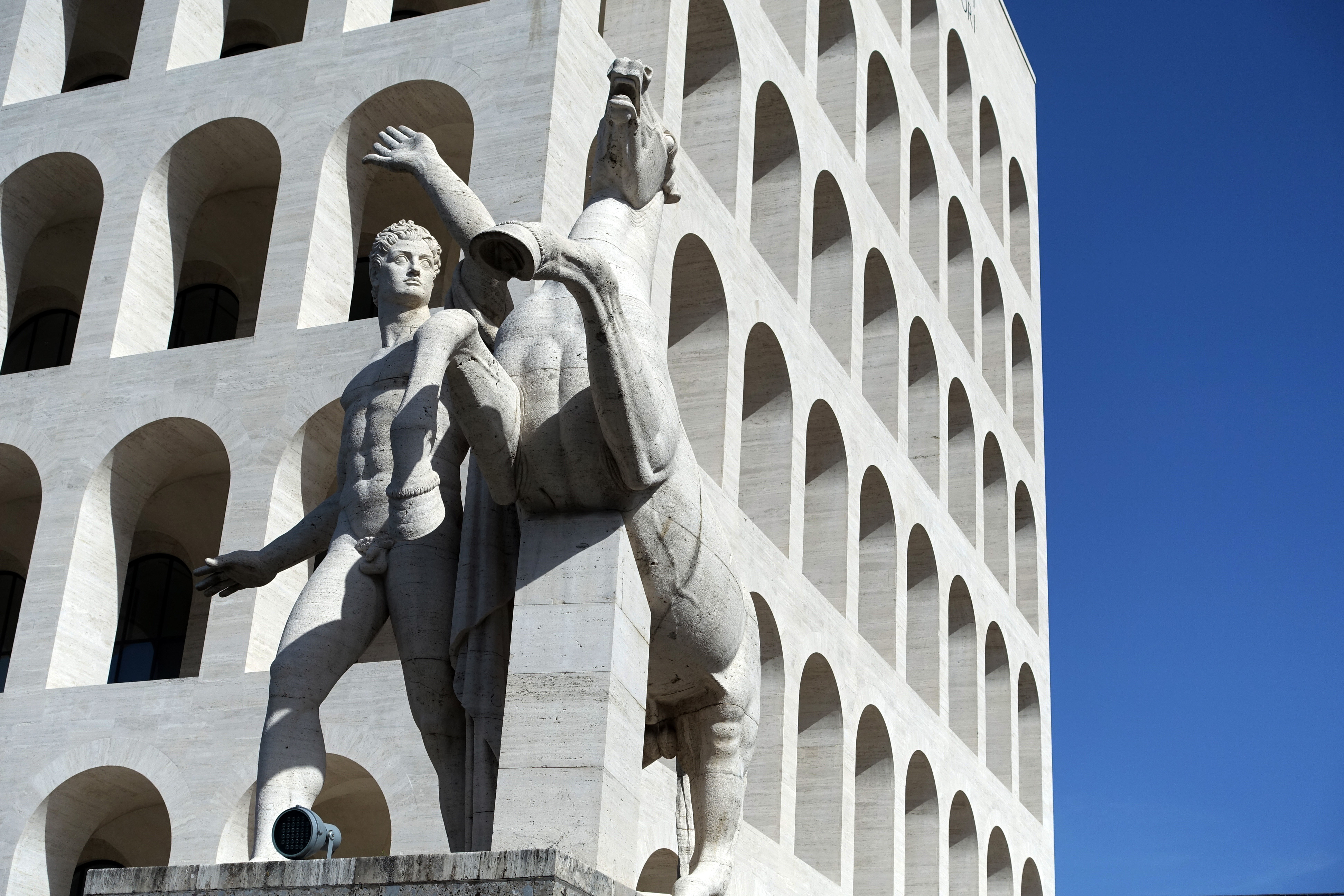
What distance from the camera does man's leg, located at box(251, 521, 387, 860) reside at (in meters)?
7.47

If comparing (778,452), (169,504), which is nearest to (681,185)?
(778,452)

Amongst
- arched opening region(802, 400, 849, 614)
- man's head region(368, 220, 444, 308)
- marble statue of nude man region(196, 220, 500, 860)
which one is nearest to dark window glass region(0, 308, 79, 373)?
arched opening region(802, 400, 849, 614)

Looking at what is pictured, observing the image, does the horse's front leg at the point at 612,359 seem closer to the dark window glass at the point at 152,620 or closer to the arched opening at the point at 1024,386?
the dark window glass at the point at 152,620

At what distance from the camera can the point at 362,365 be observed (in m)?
19.7

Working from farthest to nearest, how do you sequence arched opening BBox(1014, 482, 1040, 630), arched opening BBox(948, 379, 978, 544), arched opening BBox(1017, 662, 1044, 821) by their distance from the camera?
arched opening BBox(1014, 482, 1040, 630) < arched opening BBox(1017, 662, 1044, 821) < arched opening BBox(948, 379, 978, 544)

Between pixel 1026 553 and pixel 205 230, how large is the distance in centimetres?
2104

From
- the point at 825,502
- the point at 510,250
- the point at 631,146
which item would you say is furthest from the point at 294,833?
the point at 825,502

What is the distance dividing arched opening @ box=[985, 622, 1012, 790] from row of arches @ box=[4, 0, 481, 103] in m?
17.1

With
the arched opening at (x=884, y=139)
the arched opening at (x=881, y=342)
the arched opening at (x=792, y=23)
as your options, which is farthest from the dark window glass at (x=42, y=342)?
the arched opening at (x=884, y=139)

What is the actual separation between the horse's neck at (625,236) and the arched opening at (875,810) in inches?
818

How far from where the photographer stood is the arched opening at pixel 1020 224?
140 feet

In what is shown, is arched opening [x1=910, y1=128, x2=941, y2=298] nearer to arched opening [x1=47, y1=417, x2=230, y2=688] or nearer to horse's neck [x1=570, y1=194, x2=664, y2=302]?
arched opening [x1=47, y1=417, x2=230, y2=688]

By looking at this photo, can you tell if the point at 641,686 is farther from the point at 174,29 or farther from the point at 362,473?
the point at 174,29

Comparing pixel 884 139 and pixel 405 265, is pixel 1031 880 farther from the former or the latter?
pixel 405 265
